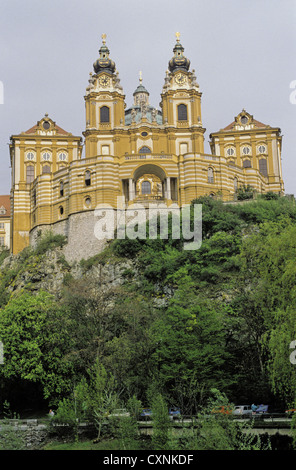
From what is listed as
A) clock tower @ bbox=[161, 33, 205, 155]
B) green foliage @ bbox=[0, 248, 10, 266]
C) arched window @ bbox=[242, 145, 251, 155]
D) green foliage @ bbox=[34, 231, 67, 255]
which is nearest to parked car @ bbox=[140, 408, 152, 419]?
green foliage @ bbox=[34, 231, 67, 255]

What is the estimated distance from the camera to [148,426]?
119ft

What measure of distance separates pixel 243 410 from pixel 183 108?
47331 mm

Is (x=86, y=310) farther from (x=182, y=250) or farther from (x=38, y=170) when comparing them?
(x=38, y=170)

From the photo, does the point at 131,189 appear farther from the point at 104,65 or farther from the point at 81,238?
the point at 104,65

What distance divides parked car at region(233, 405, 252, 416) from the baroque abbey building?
2911 cm

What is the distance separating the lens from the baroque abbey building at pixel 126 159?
219ft

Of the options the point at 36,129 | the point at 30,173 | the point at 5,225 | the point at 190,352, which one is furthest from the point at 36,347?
the point at 5,225

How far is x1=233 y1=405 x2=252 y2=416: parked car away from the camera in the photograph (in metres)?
35.8

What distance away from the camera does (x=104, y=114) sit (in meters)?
77.1

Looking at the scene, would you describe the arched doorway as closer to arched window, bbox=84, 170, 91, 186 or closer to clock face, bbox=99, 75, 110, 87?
arched window, bbox=84, 170, 91, 186

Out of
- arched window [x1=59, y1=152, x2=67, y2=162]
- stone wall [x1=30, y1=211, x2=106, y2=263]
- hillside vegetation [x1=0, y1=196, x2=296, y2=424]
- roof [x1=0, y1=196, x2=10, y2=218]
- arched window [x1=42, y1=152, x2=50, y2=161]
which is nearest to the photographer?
hillside vegetation [x1=0, y1=196, x2=296, y2=424]

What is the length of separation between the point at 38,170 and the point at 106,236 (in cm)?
1825

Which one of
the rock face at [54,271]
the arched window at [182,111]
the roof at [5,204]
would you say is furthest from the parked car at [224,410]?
the roof at [5,204]
